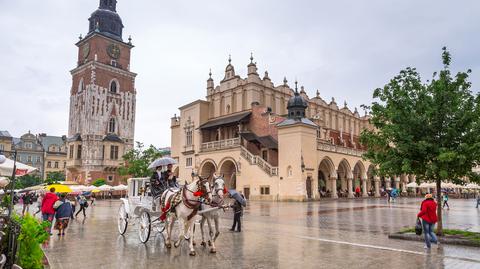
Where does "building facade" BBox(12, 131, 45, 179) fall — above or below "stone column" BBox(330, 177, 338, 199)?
above

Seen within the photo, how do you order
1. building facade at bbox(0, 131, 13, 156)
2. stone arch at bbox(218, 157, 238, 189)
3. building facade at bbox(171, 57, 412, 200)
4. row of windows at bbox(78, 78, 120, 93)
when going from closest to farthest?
1. building facade at bbox(171, 57, 412, 200)
2. stone arch at bbox(218, 157, 238, 189)
3. row of windows at bbox(78, 78, 120, 93)
4. building facade at bbox(0, 131, 13, 156)

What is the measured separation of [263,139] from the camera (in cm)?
4169

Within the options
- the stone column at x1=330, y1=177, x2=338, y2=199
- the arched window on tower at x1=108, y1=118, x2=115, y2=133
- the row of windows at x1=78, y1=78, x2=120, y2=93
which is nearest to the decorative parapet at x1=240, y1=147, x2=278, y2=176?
the stone column at x1=330, y1=177, x2=338, y2=199

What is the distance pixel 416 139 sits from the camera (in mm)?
12820

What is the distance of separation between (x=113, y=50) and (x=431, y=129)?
222 feet

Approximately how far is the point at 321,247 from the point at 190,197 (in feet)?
12.7

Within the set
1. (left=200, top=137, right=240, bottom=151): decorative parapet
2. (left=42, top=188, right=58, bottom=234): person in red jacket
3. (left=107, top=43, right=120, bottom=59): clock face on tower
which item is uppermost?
(left=107, top=43, right=120, bottom=59): clock face on tower

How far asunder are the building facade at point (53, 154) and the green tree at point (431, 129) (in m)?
89.6

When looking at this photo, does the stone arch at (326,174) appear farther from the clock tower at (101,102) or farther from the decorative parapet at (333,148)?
the clock tower at (101,102)

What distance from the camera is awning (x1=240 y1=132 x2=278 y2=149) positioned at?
40409mm

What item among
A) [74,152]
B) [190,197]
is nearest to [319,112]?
[74,152]

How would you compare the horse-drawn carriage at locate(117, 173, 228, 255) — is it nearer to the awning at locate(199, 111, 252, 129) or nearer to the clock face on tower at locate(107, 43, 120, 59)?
the awning at locate(199, 111, 252, 129)

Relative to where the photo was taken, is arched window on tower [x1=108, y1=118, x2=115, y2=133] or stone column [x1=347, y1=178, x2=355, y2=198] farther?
arched window on tower [x1=108, y1=118, x2=115, y2=133]

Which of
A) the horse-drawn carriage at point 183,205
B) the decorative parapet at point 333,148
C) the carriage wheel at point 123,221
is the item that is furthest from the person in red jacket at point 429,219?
the decorative parapet at point 333,148
